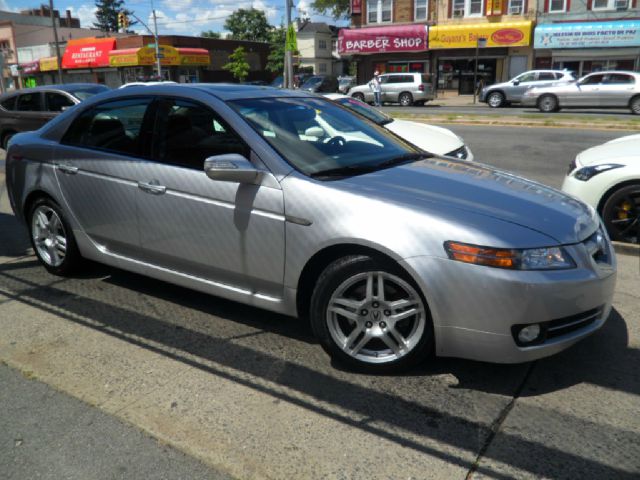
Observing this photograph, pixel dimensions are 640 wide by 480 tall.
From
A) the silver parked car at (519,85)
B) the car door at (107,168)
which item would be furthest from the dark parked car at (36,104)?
the silver parked car at (519,85)

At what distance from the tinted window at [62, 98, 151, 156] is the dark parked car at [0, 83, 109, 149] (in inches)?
314

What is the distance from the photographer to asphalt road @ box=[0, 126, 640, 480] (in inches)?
99.7

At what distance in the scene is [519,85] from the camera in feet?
82.1

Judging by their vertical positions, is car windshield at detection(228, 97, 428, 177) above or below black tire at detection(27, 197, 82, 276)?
above

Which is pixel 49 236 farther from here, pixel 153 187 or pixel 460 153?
pixel 460 153

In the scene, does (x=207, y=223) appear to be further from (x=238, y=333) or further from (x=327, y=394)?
(x=327, y=394)

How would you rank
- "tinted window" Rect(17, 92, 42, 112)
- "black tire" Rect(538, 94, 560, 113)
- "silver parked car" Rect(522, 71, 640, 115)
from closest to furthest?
"tinted window" Rect(17, 92, 42, 112) → "silver parked car" Rect(522, 71, 640, 115) → "black tire" Rect(538, 94, 560, 113)

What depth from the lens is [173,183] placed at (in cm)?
376

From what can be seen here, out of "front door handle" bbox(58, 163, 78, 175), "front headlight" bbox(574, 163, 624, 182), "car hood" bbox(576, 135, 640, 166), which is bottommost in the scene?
"front headlight" bbox(574, 163, 624, 182)

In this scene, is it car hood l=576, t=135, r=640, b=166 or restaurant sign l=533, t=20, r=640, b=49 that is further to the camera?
restaurant sign l=533, t=20, r=640, b=49

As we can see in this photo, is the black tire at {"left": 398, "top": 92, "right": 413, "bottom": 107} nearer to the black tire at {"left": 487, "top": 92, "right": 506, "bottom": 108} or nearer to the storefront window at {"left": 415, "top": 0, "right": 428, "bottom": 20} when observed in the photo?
the black tire at {"left": 487, "top": 92, "right": 506, "bottom": 108}

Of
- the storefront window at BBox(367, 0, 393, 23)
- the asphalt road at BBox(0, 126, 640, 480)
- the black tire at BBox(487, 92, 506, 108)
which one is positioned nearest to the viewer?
the asphalt road at BBox(0, 126, 640, 480)

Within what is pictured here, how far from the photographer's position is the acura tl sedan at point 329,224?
287cm

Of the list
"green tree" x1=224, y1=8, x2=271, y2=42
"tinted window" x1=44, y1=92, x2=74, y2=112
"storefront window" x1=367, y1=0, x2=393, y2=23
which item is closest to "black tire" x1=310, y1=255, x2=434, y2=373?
"tinted window" x1=44, y1=92, x2=74, y2=112
